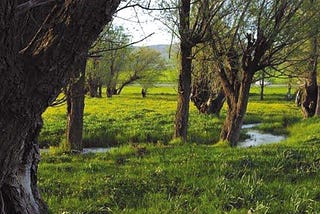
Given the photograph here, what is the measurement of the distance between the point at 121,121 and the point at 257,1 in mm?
12663

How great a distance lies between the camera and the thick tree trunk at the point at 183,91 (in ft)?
41.9

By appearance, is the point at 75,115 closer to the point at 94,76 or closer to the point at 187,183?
the point at 187,183

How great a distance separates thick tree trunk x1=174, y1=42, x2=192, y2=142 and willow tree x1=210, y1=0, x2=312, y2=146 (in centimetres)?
82

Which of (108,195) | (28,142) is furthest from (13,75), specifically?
(108,195)

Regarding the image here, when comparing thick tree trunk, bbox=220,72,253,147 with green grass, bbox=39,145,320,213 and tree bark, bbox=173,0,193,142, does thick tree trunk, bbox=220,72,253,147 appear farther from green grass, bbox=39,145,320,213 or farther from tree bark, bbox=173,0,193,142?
green grass, bbox=39,145,320,213

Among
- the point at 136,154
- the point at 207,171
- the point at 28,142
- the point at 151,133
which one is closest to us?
the point at 28,142

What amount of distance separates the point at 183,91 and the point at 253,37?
101 inches

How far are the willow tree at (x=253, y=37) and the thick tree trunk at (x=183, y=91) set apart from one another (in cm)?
A: 82

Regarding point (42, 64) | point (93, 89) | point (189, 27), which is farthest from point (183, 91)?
point (93, 89)

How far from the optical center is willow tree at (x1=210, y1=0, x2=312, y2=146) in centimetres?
1191

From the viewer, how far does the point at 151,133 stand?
19.0 meters

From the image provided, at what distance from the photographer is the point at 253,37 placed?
12.4 metres

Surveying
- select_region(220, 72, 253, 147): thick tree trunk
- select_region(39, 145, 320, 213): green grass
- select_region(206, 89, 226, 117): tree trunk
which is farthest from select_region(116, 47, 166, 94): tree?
select_region(39, 145, 320, 213): green grass

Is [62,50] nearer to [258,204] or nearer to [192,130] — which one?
[258,204]
